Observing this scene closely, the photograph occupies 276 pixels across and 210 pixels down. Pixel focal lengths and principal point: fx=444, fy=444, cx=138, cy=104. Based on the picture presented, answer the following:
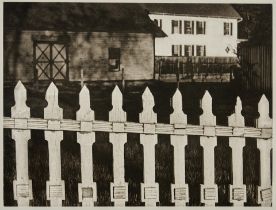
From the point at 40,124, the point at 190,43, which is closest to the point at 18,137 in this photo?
the point at 40,124

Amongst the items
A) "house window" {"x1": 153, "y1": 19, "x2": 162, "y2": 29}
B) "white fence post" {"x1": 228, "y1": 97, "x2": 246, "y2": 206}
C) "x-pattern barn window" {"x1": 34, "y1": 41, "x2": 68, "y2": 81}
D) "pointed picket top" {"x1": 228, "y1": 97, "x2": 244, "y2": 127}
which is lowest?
"white fence post" {"x1": 228, "y1": 97, "x2": 246, "y2": 206}

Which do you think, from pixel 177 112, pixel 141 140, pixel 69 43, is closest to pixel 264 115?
pixel 177 112

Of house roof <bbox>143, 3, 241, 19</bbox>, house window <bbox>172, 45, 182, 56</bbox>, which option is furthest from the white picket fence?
house roof <bbox>143, 3, 241, 19</bbox>

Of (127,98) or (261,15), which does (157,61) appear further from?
(261,15)

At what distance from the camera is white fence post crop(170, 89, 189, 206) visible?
2543 millimetres

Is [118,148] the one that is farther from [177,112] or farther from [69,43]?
[69,43]

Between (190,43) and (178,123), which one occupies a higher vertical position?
(190,43)

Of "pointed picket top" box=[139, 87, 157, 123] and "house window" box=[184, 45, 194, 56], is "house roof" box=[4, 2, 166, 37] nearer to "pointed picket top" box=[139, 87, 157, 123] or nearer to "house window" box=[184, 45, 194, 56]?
"house window" box=[184, 45, 194, 56]

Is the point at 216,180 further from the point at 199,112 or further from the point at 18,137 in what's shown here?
the point at 18,137

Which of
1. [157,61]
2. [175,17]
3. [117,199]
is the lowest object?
[117,199]

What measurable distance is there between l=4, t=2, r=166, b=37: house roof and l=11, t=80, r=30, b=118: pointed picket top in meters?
0.35

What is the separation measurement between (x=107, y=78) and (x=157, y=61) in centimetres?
32

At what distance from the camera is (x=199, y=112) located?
2578mm

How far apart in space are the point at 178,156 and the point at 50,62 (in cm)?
92
